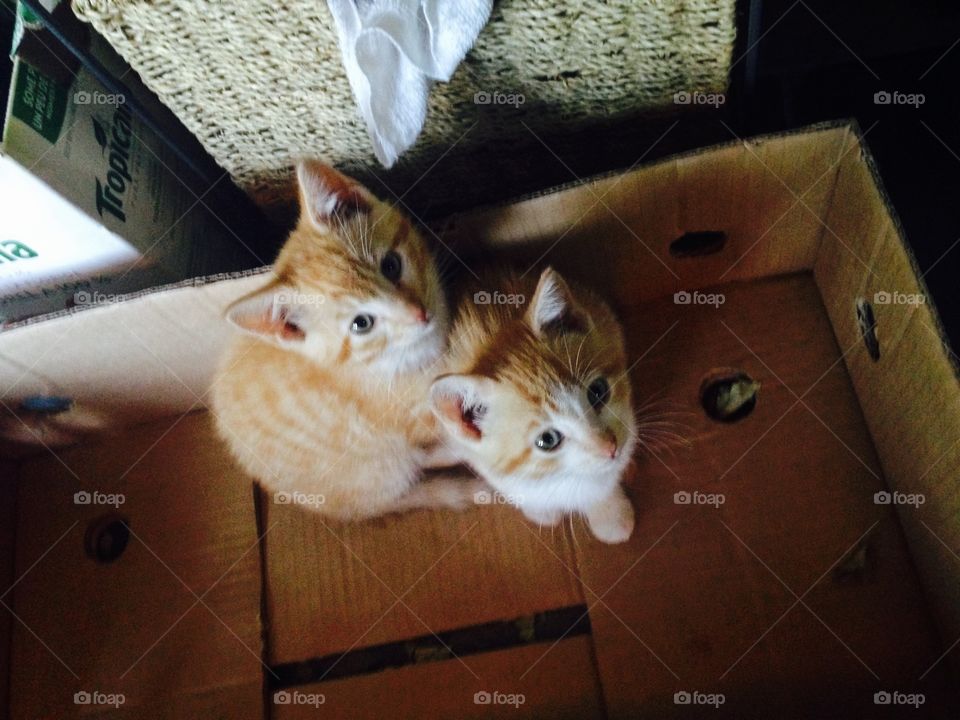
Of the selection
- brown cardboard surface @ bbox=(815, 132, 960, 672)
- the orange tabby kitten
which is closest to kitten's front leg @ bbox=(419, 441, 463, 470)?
the orange tabby kitten

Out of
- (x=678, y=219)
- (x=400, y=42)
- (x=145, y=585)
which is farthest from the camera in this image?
(x=145, y=585)

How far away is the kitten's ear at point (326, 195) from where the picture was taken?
1.25 metres

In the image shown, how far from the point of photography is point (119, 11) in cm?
120

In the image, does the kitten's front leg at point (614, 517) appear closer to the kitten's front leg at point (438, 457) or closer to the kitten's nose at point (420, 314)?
the kitten's front leg at point (438, 457)

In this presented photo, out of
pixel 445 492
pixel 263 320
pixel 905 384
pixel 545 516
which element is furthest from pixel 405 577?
pixel 905 384

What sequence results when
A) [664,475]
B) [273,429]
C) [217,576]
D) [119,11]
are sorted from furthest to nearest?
[217,576] → [664,475] → [273,429] → [119,11]

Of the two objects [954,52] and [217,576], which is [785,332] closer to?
[954,52]

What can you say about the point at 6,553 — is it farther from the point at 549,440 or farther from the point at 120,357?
the point at 549,440

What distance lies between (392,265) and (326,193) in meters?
0.17

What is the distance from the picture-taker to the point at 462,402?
1.21 m

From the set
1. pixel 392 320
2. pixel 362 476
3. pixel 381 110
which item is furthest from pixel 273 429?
pixel 381 110

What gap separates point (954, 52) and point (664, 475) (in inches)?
49.7

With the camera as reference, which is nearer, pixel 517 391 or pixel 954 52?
pixel 517 391

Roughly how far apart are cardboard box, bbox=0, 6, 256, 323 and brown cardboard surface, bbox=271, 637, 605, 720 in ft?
3.06
